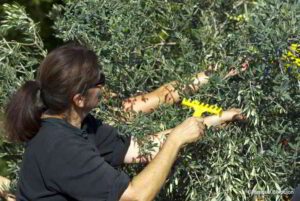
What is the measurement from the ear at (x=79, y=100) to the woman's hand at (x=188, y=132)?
396 millimetres

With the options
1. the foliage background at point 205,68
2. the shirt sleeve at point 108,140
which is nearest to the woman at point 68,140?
the shirt sleeve at point 108,140

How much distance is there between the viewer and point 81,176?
2.91 m

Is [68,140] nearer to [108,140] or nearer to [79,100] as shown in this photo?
[79,100]

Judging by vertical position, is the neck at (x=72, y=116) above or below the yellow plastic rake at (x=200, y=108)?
above

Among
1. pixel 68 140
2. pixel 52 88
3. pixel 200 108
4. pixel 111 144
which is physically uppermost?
pixel 52 88

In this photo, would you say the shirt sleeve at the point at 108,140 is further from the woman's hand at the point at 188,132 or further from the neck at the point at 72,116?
the woman's hand at the point at 188,132

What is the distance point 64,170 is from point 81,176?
0.07 metres

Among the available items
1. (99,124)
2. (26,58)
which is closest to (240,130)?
(99,124)

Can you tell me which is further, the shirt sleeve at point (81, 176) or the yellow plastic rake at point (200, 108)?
the yellow plastic rake at point (200, 108)

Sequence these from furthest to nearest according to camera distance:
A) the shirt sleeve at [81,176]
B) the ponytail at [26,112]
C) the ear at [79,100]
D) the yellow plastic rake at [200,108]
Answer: the yellow plastic rake at [200,108], the ponytail at [26,112], the ear at [79,100], the shirt sleeve at [81,176]

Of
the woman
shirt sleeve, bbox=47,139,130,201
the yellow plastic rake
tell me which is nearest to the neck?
the woman

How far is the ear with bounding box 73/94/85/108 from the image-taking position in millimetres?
3037

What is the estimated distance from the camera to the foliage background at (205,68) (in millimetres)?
3395

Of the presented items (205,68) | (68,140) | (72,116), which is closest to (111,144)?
(72,116)
